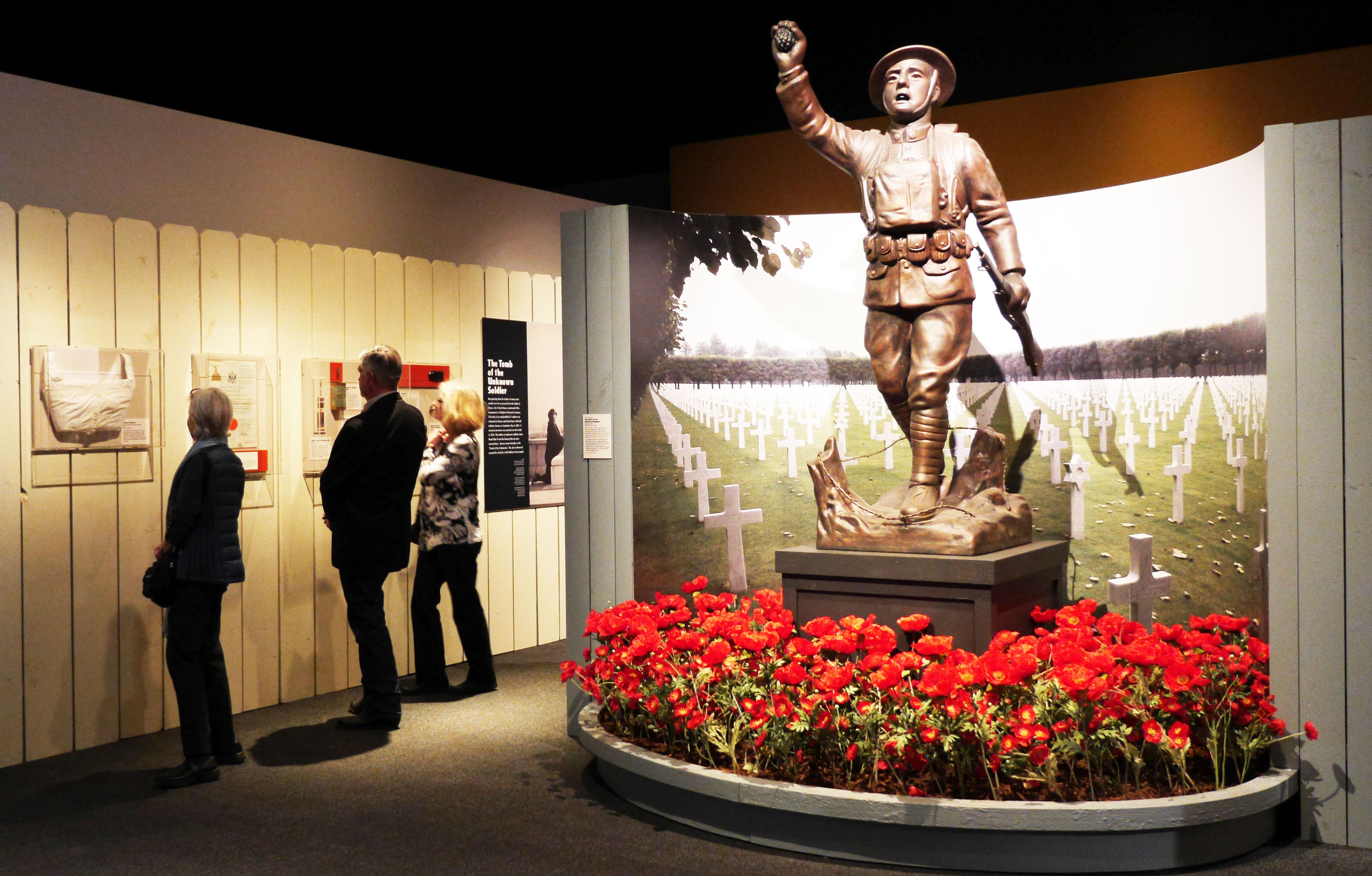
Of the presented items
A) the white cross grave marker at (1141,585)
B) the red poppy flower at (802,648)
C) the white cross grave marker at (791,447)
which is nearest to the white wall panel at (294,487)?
the white cross grave marker at (791,447)

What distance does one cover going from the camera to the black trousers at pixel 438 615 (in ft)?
18.3

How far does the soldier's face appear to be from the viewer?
433 cm

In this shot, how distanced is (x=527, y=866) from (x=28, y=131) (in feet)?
11.6

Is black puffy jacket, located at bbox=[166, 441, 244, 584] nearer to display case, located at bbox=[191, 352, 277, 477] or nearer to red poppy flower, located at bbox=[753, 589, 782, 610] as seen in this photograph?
display case, located at bbox=[191, 352, 277, 477]

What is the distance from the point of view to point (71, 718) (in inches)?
184

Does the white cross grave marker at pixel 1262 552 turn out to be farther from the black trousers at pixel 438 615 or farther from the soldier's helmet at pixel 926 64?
the black trousers at pixel 438 615

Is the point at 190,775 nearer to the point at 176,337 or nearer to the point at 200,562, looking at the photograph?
the point at 200,562

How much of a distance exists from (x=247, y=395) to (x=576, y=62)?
3381mm

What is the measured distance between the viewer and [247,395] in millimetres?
5293

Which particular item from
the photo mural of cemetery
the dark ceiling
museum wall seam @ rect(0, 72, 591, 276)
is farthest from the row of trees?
museum wall seam @ rect(0, 72, 591, 276)

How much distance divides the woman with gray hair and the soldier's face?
9.21 ft

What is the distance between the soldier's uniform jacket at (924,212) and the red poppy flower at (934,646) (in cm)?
138

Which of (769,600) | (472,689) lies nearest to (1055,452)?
(769,600)

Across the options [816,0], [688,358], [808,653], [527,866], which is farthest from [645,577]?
[816,0]
